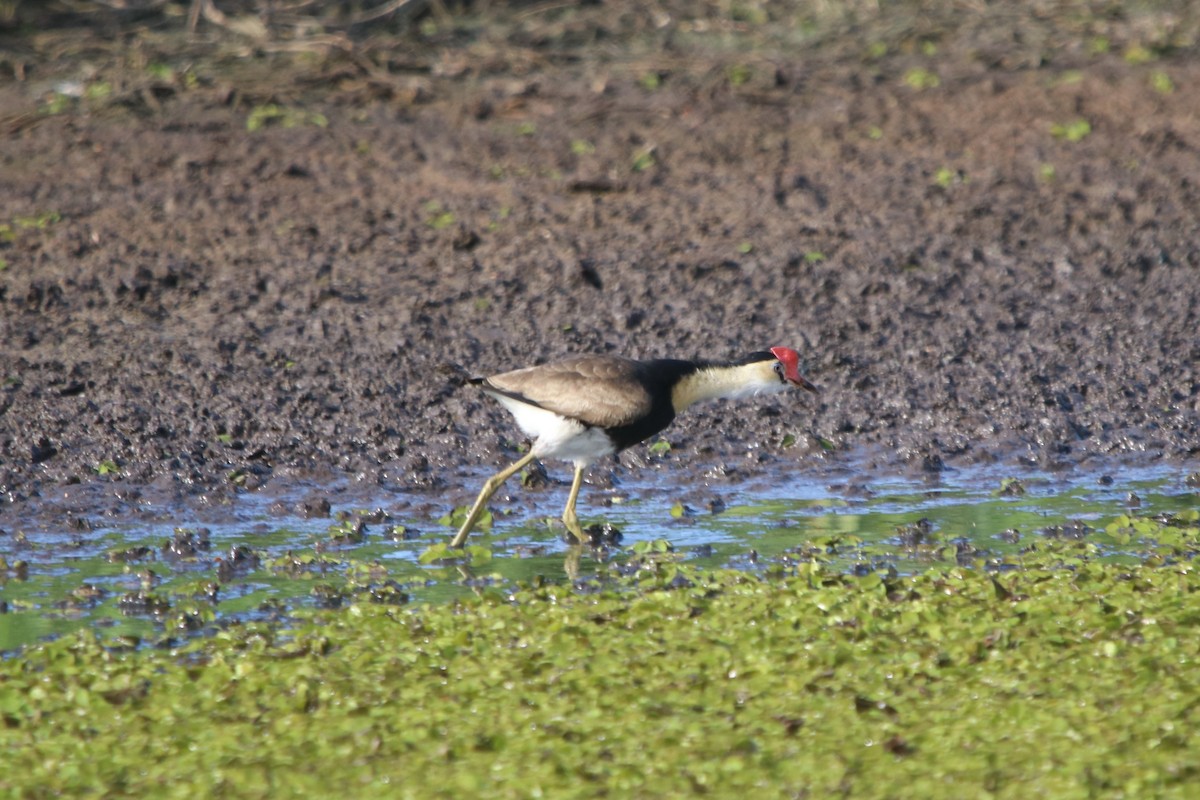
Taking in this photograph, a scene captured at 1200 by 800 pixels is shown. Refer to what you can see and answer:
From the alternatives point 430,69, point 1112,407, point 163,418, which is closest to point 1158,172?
point 1112,407

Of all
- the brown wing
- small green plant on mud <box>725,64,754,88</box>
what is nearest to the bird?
the brown wing

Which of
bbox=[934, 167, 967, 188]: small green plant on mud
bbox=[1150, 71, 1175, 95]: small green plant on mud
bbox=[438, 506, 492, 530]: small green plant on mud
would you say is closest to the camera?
bbox=[438, 506, 492, 530]: small green plant on mud

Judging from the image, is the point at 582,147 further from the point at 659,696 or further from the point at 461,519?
the point at 659,696

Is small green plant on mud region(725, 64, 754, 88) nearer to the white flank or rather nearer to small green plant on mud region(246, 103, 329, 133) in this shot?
small green plant on mud region(246, 103, 329, 133)

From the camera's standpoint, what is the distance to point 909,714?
20.1 ft

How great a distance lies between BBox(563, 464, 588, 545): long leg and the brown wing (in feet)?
1.56

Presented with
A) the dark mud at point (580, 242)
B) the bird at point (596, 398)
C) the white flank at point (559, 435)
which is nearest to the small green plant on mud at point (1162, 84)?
the dark mud at point (580, 242)

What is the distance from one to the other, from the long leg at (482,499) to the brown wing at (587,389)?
1.21 ft

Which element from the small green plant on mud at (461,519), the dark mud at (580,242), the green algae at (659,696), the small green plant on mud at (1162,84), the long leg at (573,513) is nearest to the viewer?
the green algae at (659,696)

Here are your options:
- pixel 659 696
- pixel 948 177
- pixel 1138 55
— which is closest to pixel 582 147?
pixel 948 177

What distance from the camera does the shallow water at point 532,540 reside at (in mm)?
7477

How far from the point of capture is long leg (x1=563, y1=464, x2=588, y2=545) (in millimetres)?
8555

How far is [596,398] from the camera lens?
8.48 metres

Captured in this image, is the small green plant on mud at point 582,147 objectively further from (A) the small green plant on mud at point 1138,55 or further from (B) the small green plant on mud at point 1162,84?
(A) the small green plant on mud at point 1138,55
